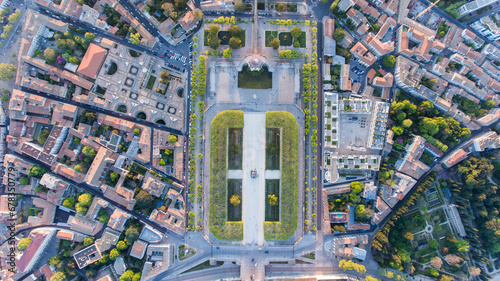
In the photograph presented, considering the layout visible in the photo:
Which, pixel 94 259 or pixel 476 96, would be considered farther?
pixel 476 96

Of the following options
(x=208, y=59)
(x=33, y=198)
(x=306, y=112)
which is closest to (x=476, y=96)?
(x=306, y=112)

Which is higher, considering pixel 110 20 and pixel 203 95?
pixel 110 20

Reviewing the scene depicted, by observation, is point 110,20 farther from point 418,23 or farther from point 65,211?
point 418,23

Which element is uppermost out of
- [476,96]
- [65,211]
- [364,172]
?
[476,96]

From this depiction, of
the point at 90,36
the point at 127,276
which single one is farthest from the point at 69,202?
the point at 90,36

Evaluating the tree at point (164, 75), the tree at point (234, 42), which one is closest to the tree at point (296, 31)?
the tree at point (234, 42)

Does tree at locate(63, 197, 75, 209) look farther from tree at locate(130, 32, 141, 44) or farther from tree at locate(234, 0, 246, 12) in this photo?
tree at locate(234, 0, 246, 12)

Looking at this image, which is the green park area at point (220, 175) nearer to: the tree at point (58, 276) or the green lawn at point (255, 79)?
the green lawn at point (255, 79)
